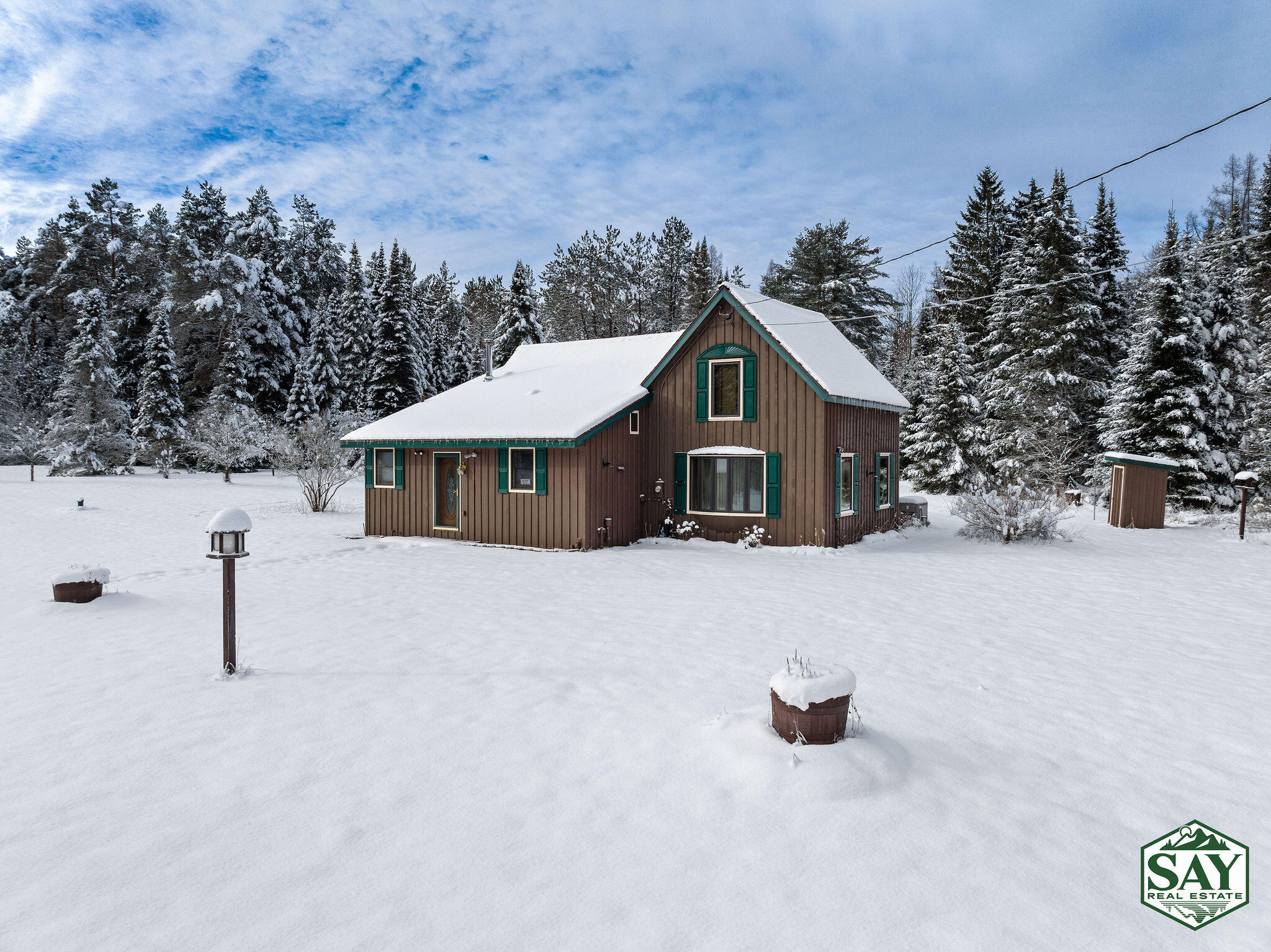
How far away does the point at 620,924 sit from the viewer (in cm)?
286

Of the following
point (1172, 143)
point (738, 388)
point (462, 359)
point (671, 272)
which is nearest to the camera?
point (1172, 143)

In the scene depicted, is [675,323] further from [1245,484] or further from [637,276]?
[1245,484]

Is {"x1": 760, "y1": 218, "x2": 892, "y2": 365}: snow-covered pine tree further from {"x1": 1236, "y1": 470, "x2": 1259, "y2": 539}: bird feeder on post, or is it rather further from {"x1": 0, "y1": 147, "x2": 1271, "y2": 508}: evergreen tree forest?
{"x1": 1236, "y1": 470, "x2": 1259, "y2": 539}: bird feeder on post

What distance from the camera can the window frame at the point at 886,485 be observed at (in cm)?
1631

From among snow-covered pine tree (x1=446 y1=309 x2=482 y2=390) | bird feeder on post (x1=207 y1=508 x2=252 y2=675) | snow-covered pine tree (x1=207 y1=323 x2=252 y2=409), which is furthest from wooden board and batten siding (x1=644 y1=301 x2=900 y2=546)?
snow-covered pine tree (x1=446 y1=309 x2=482 y2=390)

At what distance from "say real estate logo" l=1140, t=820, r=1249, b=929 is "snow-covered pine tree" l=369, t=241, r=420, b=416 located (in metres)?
36.8

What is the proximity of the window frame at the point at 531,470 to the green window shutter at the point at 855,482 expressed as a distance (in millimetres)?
7028

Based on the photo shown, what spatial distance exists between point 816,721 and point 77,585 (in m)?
9.25

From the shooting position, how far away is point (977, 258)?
31.1 m

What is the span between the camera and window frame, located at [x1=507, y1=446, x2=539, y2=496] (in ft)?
45.4

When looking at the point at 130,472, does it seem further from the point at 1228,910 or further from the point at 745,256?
the point at 1228,910

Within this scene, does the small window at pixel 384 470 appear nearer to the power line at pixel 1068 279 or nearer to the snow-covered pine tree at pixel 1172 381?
the power line at pixel 1068 279

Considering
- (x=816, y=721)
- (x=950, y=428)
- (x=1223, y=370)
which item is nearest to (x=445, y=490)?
(x=816, y=721)

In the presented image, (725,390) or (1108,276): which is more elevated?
(1108,276)
